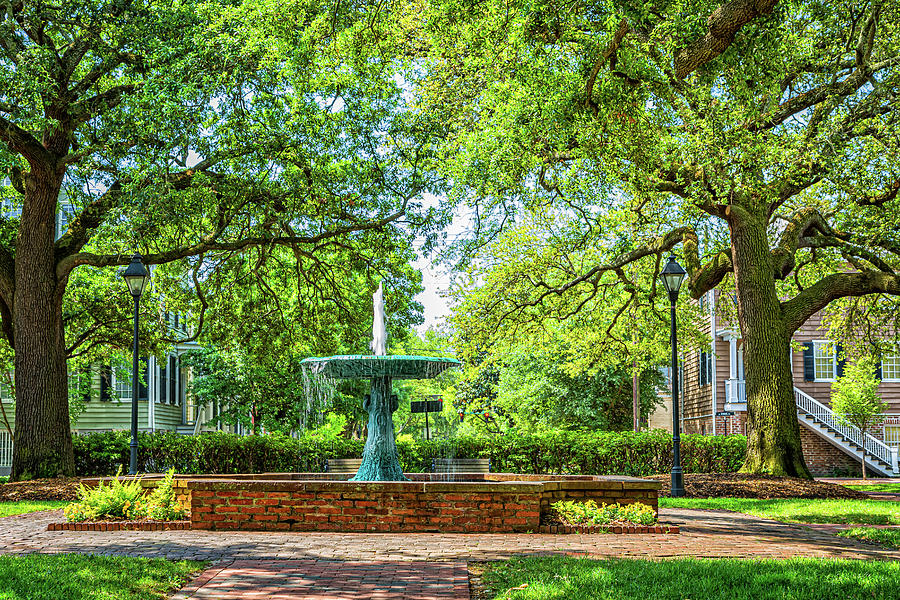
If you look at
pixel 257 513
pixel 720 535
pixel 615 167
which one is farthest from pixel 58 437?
pixel 720 535

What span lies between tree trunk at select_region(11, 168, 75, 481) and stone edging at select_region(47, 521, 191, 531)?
850 cm

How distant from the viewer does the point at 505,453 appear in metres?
23.6

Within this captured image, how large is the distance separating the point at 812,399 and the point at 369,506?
2672 centimetres

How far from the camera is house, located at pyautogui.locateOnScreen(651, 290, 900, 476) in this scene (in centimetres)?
→ 3228

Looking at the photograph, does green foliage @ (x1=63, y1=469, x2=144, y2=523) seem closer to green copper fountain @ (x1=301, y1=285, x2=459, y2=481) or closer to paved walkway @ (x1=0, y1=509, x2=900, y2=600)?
paved walkway @ (x1=0, y1=509, x2=900, y2=600)

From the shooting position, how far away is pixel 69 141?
19.8 metres

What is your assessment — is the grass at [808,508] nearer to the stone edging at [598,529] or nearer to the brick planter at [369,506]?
the stone edging at [598,529]

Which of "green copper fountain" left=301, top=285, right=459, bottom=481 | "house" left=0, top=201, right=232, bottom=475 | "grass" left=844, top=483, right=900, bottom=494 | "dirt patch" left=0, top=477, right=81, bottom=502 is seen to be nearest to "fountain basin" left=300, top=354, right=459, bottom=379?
"green copper fountain" left=301, top=285, right=459, bottom=481

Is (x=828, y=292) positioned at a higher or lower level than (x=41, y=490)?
higher

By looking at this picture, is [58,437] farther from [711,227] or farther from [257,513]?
[711,227]

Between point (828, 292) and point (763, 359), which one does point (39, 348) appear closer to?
point (763, 359)

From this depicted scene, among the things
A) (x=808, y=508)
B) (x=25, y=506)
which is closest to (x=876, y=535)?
(x=808, y=508)

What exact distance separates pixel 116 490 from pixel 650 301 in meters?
16.3

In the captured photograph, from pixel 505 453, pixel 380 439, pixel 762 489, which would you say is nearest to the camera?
pixel 380 439
